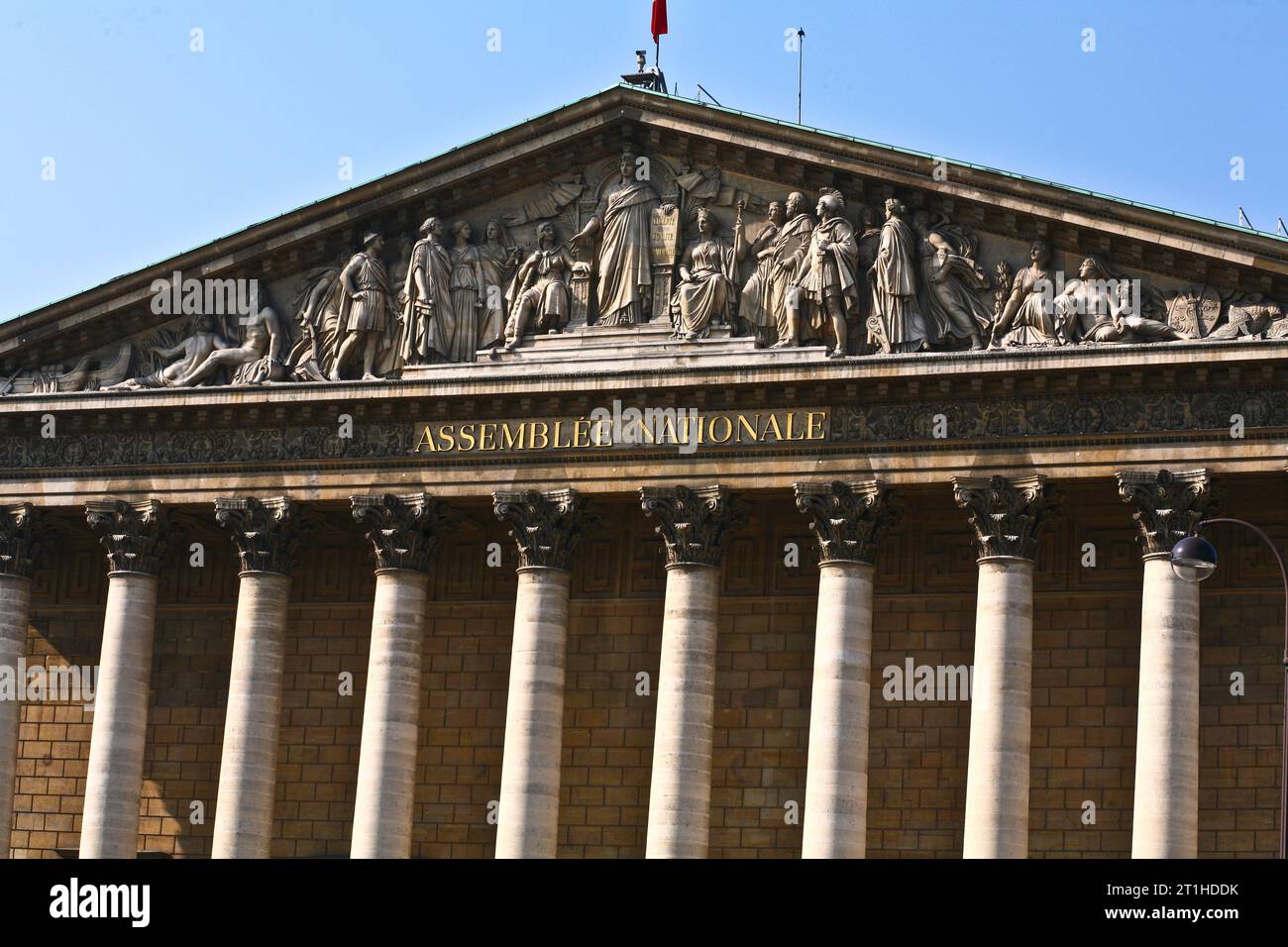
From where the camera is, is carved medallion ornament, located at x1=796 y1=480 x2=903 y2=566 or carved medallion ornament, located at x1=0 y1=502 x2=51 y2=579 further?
carved medallion ornament, located at x1=0 y1=502 x2=51 y2=579

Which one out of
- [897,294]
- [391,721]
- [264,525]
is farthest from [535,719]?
[897,294]

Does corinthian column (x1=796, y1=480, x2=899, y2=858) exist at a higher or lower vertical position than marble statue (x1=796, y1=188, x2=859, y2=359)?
lower

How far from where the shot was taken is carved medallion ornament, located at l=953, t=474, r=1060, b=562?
35.5 metres

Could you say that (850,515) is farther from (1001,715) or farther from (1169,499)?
(1169,499)

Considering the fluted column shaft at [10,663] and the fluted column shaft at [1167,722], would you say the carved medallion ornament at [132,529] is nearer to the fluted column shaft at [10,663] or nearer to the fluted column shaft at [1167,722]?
the fluted column shaft at [10,663]

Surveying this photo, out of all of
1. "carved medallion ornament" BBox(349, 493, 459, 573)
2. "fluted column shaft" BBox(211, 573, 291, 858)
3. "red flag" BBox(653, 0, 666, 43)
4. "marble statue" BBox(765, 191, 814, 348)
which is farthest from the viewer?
"red flag" BBox(653, 0, 666, 43)

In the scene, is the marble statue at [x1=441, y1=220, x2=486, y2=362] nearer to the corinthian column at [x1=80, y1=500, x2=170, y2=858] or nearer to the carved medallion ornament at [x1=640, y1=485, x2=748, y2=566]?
the carved medallion ornament at [x1=640, y1=485, x2=748, y2=566]

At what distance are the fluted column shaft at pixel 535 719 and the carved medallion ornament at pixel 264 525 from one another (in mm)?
4028

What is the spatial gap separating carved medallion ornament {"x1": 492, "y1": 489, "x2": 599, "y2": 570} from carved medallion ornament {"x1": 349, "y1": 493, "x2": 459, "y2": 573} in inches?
47.4

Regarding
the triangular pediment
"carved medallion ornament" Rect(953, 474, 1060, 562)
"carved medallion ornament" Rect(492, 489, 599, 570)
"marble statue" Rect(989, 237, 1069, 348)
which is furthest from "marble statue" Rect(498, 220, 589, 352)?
"carved medallion ornament" Rect(953, 474, 1060, 562)

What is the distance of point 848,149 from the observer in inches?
1464

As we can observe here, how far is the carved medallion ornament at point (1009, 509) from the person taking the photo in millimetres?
35469

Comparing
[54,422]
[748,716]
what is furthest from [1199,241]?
[54,422]

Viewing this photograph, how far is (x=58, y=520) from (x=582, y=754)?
32.0 feet
